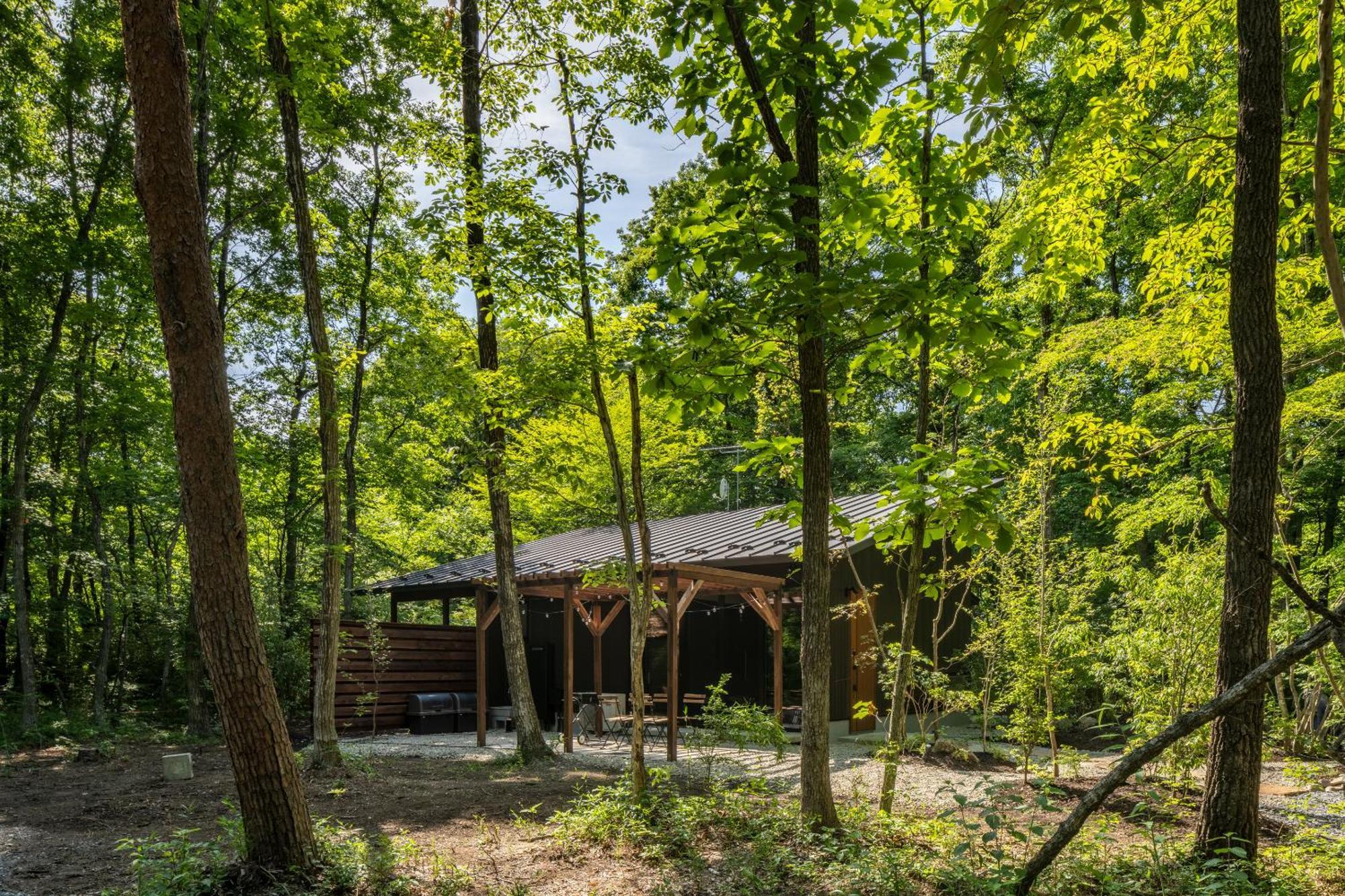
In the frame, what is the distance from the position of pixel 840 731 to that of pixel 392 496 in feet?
37.8

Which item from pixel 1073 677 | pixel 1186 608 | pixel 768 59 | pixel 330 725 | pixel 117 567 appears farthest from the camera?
pixel 117 567

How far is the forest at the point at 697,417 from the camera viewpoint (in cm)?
410

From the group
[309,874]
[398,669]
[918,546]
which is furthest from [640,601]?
[398,669]

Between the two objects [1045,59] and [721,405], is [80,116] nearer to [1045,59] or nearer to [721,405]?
[721,405]

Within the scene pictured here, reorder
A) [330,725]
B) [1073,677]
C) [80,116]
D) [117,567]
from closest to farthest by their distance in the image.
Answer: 1. [330,725]
2. [1073,677]
3. [80,116]
4. [117,567]

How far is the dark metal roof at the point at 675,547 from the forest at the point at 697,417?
1.44 feet

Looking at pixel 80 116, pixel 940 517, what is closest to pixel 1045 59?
pixel 940 517

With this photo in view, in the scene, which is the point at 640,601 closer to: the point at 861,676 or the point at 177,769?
the point at 177,769

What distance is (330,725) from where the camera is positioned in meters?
8.66

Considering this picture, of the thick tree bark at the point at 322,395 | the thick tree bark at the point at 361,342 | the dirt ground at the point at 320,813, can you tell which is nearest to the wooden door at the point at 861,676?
the dirt ground at the point at 320,813

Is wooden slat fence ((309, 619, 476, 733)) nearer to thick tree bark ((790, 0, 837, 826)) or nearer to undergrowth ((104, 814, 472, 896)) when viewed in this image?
Result: undergrowth ((104, 814, 472, 896))

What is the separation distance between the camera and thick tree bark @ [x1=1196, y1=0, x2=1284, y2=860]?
13.5 ft

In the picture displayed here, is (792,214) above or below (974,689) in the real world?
above

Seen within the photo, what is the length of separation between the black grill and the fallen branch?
12.6 metres
